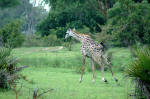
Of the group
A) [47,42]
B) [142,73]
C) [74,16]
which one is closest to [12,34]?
[47,42]

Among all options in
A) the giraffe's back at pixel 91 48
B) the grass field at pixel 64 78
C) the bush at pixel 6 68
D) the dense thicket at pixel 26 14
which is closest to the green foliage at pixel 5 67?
the bush at pixel 6 68

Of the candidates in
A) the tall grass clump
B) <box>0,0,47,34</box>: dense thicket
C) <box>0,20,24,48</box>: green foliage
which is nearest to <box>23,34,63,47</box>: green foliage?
<box>0,20,24,48</box>: green foliage

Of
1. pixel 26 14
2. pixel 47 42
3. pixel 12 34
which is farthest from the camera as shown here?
pixel 26 14

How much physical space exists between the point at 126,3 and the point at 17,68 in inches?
518

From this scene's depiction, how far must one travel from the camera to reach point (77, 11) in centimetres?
3159

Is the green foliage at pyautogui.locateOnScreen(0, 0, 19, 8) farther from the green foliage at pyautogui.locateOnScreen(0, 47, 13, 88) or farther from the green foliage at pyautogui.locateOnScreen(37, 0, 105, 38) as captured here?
the green foliage at pyautogui.locateOnScreen(0, 47, 13, 88)

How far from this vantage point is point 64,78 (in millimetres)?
14531

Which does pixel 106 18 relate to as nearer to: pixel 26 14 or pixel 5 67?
pixel 5 67

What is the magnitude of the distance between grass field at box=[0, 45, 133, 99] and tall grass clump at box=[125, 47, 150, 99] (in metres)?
0.48

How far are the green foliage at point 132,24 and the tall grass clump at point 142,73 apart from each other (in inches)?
515

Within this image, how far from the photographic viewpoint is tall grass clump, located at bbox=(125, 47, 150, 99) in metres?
8.06

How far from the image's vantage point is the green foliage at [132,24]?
21.6m

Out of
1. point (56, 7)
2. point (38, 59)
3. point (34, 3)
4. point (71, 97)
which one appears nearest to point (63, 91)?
point (71, 97)

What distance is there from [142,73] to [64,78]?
22.2ft
